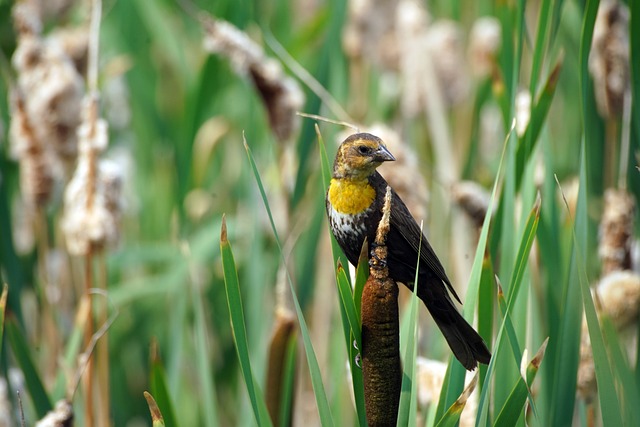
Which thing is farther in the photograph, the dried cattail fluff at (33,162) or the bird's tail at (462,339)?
the dried cattail fluff at (33,162)

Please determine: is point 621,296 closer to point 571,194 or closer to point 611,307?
point 611,307

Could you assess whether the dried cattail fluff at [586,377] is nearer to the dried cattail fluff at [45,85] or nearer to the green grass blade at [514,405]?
the green grass blade at [514,405]

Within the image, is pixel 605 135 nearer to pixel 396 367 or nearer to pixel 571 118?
pixel 571 118

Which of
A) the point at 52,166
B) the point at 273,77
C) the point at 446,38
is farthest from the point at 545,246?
the point at 446,38

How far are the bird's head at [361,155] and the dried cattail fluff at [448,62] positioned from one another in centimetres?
A: 172

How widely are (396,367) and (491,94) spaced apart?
75.3 inches

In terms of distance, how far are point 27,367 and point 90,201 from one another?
40cm

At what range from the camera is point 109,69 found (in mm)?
2477

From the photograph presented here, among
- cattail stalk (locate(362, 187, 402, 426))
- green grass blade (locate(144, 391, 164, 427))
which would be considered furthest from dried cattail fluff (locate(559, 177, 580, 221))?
green grass blade (locate(144, 391, 164, 427))

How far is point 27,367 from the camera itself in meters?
1.52

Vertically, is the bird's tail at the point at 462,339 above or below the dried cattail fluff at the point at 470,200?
below

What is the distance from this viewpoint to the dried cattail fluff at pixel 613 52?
1990mm

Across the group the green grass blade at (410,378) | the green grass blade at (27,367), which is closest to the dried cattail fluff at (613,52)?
the green grass blade at (410,378)

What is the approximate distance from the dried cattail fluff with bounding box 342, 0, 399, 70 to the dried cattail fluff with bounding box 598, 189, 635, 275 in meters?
1.37
